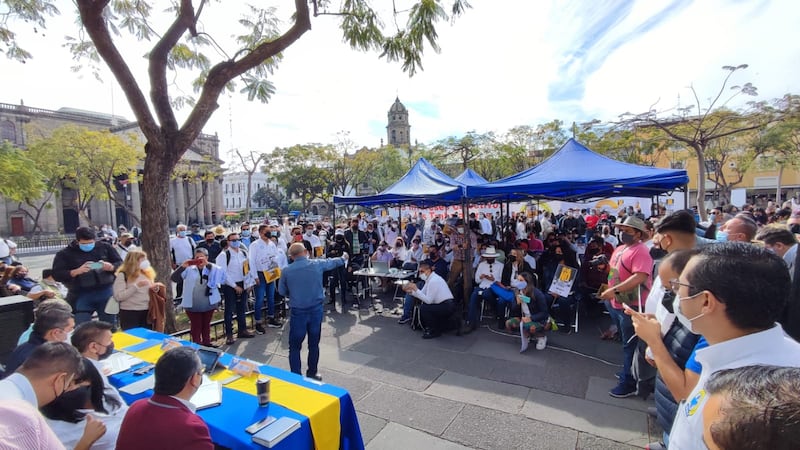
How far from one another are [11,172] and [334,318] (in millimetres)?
16490

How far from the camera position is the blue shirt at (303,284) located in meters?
4.55

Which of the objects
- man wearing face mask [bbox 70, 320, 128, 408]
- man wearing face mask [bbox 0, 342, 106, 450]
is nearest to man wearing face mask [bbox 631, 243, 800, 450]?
man wearing face mask [bbox 0, 342, 106, 450]

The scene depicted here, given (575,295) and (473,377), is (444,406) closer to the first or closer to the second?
(473,377)

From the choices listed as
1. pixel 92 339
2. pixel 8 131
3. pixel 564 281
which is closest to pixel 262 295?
pixel 92 339

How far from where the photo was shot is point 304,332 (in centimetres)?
467

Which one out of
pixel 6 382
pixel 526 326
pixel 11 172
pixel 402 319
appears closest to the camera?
pixel 6 382

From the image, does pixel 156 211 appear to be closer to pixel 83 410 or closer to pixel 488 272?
pixel 83 410

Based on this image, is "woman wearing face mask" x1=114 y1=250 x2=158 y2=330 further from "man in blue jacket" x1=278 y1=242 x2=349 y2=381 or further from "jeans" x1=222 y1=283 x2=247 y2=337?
"man in blue jacket" x1=278 y1=242 x2=349 y2=381

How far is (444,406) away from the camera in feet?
12.9

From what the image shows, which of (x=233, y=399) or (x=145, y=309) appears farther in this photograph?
(x=145, y=309)

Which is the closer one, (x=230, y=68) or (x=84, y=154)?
(x=230, y=68)

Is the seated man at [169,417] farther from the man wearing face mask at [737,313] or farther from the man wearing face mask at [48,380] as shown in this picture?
the man wearing face mask at [737,313]

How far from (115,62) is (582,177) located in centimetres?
778

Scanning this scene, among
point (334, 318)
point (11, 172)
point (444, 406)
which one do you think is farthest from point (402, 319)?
point (11, 172)
